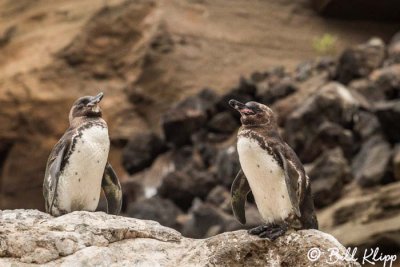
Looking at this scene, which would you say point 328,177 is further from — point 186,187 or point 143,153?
point 143,153

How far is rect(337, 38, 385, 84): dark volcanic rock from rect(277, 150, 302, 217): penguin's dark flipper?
10191 millimetres

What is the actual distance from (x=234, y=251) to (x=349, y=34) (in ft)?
53.4

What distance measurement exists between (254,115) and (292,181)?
595mm

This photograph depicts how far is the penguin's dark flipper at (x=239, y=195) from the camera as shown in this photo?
6031 mm

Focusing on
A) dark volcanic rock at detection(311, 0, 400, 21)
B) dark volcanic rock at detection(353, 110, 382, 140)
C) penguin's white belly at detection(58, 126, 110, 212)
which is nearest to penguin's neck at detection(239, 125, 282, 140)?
penguin's white belly at detection(58, 126, 110, 212)

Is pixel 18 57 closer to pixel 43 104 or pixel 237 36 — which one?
pixel 43 104

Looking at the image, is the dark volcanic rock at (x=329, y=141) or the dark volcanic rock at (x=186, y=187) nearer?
the dark volcanic rock at (x=329, y=141)

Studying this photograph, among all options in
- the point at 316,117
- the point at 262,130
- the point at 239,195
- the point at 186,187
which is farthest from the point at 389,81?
the point at 262,130

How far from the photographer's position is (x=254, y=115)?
5762mm

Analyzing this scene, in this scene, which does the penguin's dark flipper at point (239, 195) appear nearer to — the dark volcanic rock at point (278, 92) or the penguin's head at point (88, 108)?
the penguin's head at point (88, 108)

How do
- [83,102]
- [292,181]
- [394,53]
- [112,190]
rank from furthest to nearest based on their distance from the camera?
[394,53]
[112,190]
[83,102]
[292,181]

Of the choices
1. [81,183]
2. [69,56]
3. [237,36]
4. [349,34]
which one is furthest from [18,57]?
[81,183]

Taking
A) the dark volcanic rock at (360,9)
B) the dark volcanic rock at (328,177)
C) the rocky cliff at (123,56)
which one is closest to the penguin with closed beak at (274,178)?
the dark volcanic rock at (328,177)

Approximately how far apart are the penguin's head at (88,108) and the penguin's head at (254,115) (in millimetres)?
1048
